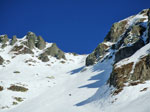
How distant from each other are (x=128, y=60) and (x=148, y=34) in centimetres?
2600

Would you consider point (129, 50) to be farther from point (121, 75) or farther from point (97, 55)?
point (97, 55)

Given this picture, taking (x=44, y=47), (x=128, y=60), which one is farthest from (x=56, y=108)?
(x=44, y=47)

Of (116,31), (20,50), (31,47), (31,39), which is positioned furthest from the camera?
(31,39)

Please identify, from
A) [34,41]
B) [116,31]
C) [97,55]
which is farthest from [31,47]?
[116,31]

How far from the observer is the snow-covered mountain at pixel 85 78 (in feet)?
80.5

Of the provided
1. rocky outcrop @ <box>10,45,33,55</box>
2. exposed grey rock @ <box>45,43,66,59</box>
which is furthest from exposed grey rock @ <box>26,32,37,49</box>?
exposed grey rock @ <box>45,43,66,59</box>

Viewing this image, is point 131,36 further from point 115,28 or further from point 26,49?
point 26,49

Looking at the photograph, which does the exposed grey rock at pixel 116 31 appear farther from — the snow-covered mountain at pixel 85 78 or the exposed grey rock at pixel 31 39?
the exposed grey rock at pixel 31 39

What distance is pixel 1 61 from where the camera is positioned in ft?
315

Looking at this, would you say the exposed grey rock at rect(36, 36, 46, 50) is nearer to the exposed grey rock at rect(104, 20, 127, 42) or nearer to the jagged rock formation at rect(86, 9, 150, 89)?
the jagged rock formation at rect(86, 9, 150, 89)

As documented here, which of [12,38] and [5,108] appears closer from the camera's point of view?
[5,108]

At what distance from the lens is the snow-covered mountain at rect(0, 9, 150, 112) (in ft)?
80.5

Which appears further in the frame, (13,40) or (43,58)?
(13,40)

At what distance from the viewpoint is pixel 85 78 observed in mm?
59219
